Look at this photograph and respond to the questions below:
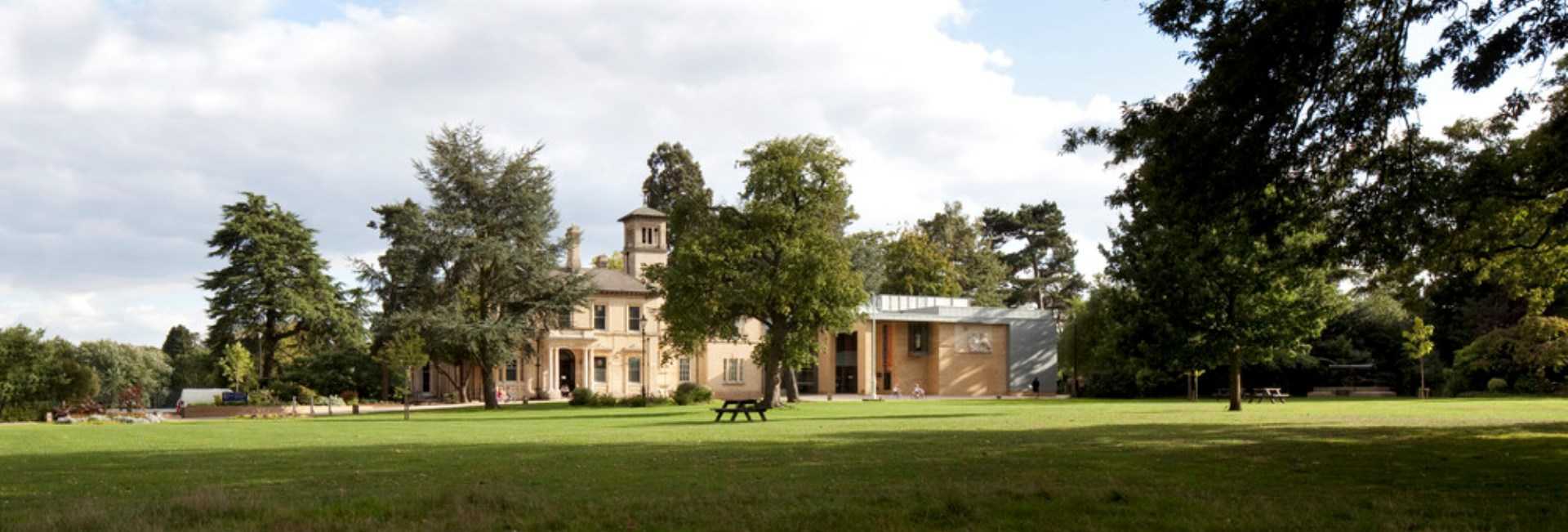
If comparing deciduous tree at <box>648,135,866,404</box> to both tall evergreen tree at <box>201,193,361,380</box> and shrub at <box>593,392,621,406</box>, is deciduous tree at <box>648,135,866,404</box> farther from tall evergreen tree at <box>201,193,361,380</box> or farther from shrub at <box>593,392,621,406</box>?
tall evergreen tree at <box>201,193,361,380</box>

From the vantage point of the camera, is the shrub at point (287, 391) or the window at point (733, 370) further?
the window at point (733, 370)

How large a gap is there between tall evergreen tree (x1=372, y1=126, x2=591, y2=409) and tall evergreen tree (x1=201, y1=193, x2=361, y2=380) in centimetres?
1048

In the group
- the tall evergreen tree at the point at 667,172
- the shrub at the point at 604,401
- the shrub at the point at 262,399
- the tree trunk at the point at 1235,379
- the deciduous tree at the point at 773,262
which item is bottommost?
the shrub at the point at 604,401

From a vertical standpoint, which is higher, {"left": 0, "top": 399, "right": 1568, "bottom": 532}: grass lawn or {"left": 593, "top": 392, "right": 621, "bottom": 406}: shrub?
{"left": 0, "top": 399, "right": 1568, "bottom": 532}: grass lawn

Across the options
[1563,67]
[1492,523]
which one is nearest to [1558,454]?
[1563,67]

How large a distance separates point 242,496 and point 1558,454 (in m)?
15.6

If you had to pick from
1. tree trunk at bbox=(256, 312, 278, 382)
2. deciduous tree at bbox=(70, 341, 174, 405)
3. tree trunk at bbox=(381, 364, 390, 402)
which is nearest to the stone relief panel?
tree trunk at bbox=(381, 364, 390, 402)

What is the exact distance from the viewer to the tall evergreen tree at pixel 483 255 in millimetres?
51781

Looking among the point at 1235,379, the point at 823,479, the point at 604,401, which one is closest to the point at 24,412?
the point at 604,401

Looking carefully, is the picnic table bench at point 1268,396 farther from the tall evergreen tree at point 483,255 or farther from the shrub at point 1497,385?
the tall evergreen tree at point 483,255

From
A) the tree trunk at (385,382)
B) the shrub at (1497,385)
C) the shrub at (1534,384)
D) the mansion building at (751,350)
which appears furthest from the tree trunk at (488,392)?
the shrub at (1534,384)

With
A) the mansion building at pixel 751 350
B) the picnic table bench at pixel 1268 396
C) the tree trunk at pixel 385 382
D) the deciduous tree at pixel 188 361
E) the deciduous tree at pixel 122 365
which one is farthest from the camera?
the deciduous tree at pixel 122 365

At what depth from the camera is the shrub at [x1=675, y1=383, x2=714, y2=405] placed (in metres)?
49.7

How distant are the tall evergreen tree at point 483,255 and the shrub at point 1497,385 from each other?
42.1m
